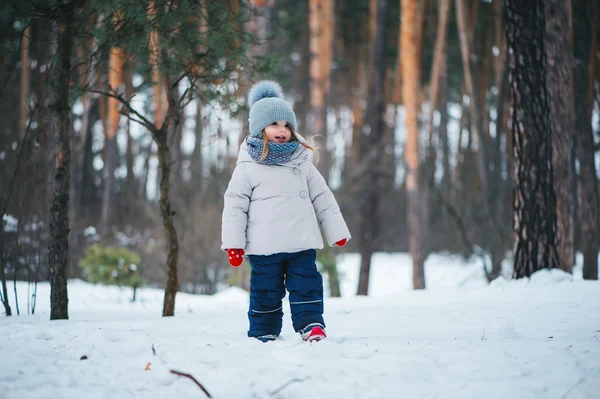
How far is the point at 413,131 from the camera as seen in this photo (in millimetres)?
9719

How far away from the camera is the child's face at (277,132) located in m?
3.52

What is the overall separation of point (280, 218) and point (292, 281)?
0.41 m

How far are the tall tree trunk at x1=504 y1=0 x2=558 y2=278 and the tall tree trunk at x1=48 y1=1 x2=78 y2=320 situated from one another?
14.0 ft

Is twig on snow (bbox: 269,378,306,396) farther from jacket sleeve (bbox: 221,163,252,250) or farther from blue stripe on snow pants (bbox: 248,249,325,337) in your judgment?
jacket sleeve (bbox: 221,163,252,250)

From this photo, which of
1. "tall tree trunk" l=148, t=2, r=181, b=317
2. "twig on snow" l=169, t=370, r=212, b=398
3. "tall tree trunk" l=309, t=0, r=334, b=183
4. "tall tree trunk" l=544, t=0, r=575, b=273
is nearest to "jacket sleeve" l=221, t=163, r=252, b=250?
"twig on snow" l=169, t=370, r=212, b=398

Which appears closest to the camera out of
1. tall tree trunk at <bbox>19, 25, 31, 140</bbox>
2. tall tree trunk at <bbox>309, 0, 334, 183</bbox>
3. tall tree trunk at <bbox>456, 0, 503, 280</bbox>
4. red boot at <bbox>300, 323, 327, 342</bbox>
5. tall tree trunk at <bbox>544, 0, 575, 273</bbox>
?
red boot at <bbox>300, 323, 327, 342</bbox>

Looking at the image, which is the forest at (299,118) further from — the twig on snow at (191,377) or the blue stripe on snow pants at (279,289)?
the twig on snow at (191,377)

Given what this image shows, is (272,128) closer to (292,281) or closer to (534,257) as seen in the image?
(292,281)

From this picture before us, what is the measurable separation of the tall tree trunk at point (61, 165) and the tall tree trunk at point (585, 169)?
7.12m

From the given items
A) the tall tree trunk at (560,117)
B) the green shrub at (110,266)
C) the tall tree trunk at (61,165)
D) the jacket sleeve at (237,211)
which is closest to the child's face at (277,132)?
the jacket sleeve at (237,211)

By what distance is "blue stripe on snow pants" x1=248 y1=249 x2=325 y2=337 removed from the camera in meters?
3.35

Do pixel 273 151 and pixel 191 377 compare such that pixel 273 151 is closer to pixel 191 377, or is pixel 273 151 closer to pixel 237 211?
pixel 237 211

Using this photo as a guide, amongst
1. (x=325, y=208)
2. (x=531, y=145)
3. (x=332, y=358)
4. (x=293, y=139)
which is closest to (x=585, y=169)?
(x=531, y=145)

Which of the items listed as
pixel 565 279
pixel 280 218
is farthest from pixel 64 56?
pixel 565 279
